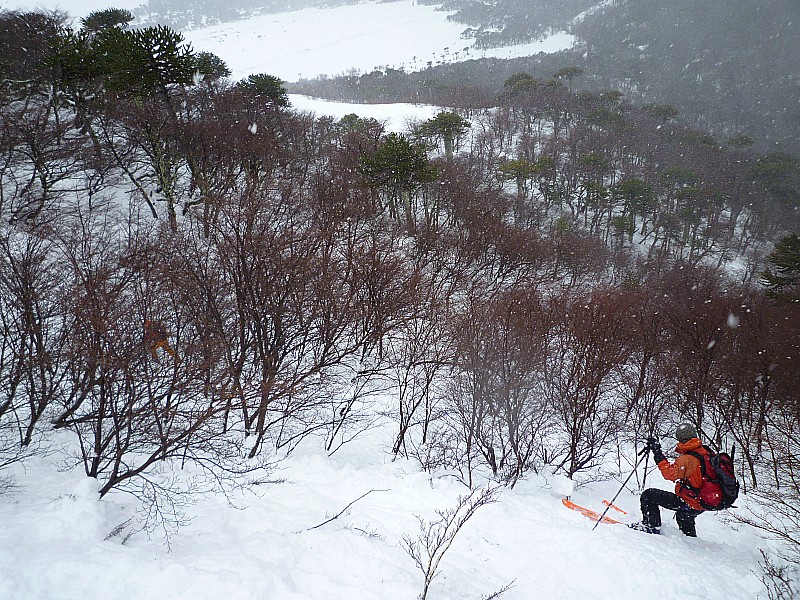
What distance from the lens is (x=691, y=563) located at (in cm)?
573

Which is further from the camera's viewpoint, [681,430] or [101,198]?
[101,198]

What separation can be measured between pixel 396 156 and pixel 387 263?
8.98m

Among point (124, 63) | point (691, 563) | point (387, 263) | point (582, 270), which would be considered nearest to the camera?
point (691, 563)

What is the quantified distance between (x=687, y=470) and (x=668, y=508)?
103 centimetres

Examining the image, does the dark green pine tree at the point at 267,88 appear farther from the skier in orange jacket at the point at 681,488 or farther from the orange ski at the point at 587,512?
the skier in orange jacket at the point at 681,488

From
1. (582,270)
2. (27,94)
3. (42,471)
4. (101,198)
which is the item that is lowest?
(582,270)

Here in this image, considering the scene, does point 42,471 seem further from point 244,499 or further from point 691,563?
point 691,563

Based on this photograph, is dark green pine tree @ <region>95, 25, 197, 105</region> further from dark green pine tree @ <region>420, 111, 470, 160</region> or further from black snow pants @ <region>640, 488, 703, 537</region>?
dark green pine tree @ <region>420, 111, 470, 160</region>

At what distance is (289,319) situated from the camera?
41.1 feet

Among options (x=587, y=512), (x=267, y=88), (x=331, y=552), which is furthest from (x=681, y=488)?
(x=267, y=88)

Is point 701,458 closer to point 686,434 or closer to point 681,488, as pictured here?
point 686,434

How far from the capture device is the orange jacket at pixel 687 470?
6.11 metres

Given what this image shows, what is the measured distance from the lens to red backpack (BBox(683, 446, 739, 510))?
5.92m

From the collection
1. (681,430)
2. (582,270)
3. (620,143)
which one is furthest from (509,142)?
(681,430)
